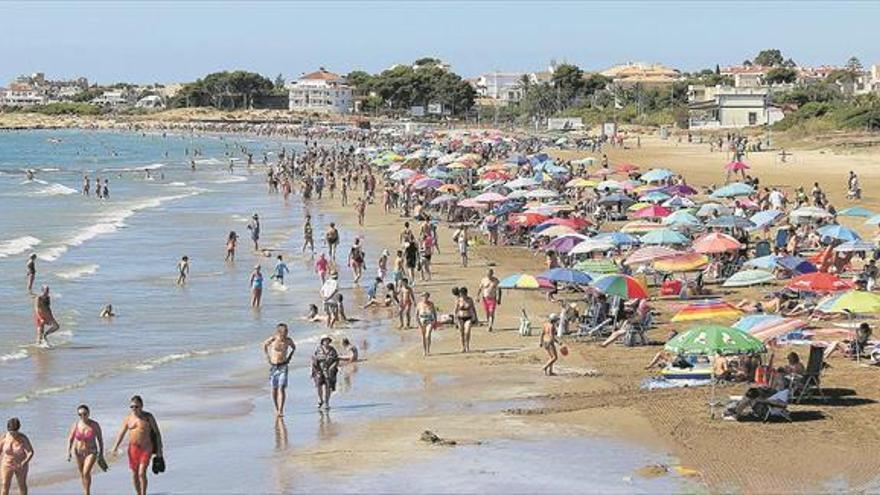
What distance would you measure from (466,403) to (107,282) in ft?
52.2

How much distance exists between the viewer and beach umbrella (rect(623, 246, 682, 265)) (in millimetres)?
22781

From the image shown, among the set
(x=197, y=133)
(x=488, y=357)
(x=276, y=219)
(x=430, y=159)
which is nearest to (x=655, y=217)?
(x=488, y=357)

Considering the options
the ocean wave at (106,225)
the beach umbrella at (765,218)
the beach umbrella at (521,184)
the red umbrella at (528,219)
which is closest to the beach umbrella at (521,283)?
the beach umbrella at (765,218)

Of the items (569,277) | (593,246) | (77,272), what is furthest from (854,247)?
(77,272)

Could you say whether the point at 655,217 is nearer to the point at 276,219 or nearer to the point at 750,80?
the point at 276,219

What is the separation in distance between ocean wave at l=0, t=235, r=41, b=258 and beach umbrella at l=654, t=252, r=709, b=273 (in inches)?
795

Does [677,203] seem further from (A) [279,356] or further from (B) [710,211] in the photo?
(A) [279,356]

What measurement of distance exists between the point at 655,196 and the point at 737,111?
6730cm

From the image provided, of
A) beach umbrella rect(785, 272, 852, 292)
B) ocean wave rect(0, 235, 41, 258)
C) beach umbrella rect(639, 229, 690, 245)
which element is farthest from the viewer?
ocean wave rect(0, 235, 41, 258)

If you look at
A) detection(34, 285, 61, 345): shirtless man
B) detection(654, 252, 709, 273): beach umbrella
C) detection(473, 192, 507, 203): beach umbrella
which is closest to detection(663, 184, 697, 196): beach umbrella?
detection(473, 192, 507, 203): beach umbrella

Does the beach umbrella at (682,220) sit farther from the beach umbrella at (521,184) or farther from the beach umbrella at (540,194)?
the beach umbrella at (521,184)

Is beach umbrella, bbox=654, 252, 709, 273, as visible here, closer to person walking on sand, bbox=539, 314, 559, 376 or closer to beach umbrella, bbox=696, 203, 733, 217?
person walking on sand, bbox=539, 314, 559, 376

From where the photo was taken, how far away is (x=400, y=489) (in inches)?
475

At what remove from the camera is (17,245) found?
38.2 meters
